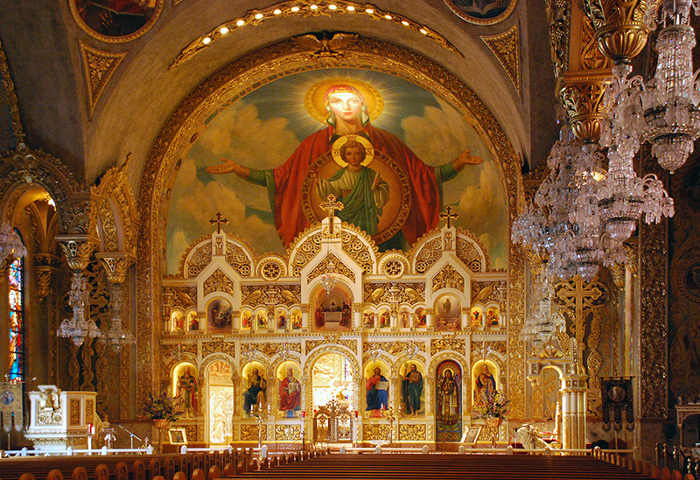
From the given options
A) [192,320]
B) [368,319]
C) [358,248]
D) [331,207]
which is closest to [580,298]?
[368,319]

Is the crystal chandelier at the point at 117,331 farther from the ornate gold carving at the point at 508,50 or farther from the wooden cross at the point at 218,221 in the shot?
the ornate gold carving at the point at 508,50

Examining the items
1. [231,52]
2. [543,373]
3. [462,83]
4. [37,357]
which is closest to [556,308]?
[543,373]

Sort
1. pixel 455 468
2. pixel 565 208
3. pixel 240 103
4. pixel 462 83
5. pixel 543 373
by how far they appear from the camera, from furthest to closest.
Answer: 1. pixel 240 103
2. pixel 462 83
3. pixel 543 373
4. pixel 565 208
5. pixel 455 468

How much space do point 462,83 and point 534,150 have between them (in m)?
4.64

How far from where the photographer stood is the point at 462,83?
869 inches

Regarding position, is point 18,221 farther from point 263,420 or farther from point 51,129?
point 263,420

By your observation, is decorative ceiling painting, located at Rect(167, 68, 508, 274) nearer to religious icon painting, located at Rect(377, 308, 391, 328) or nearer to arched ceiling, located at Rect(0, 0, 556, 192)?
arched ceiling, located at Rect(0, 0, 556, 192)

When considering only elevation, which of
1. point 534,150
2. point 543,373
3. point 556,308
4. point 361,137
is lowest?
point 543,373

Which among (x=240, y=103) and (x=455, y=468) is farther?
(x=240, y=103)

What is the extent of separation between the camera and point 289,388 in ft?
77.2

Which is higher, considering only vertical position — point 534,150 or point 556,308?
point 534,150

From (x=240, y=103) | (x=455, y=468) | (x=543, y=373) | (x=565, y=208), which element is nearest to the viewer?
(x=455, y=468)

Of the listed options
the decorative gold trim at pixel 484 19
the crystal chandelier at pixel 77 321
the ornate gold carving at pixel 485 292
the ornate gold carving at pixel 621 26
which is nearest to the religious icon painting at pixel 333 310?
the ornate gold carving at pixel 485 292

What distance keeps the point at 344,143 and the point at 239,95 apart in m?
3.52
